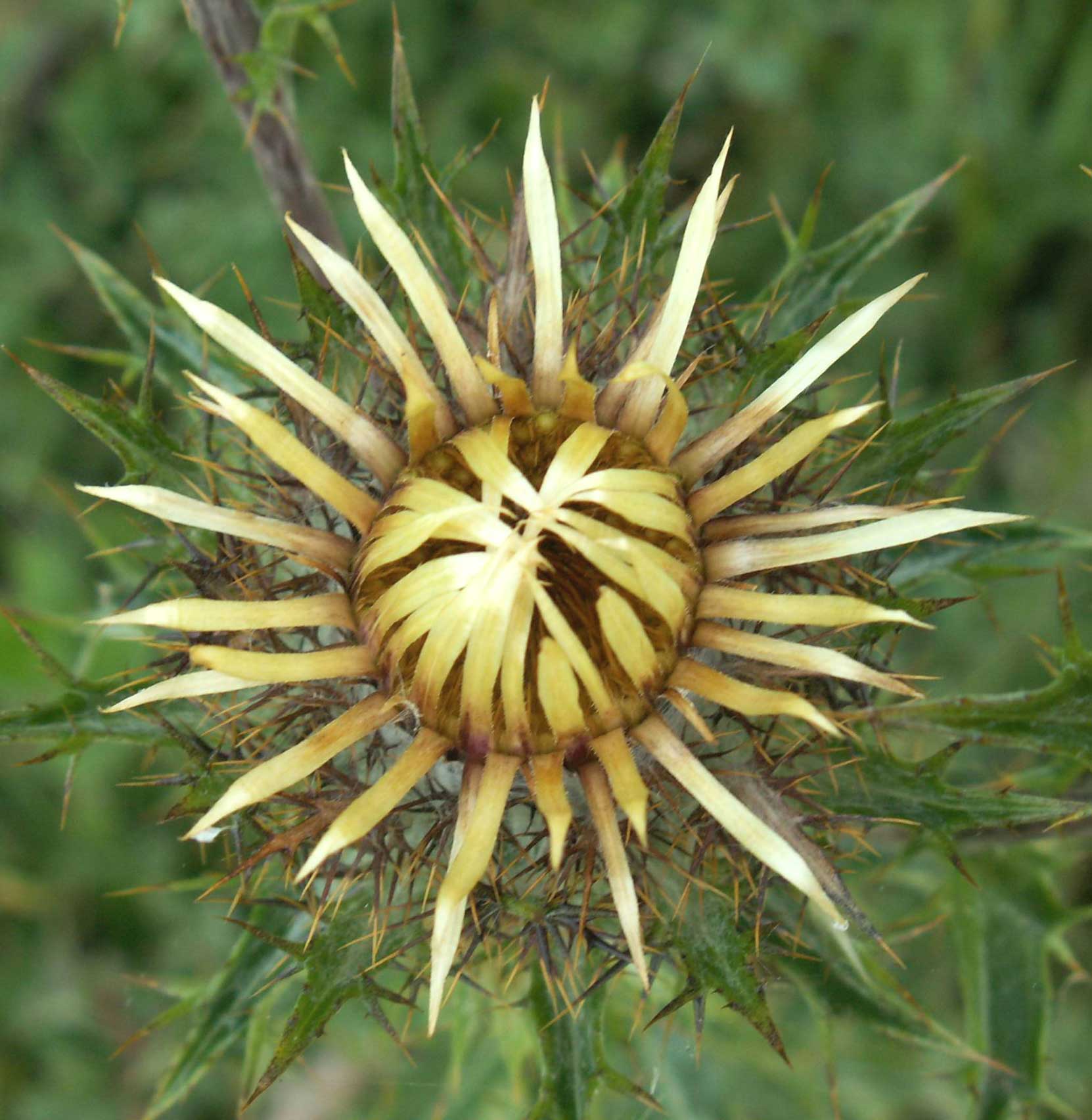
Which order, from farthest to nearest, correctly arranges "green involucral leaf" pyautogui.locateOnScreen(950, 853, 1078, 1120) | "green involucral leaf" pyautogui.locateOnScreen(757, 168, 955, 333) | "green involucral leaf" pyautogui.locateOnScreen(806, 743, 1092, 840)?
"green involucral leaf" pyautogui.locateOnScreen(950, 853, 1078, 1120) < "green involucral leaf" pyautogui.locateOnScreen(757, 168, 955, 333) < "green involucral leaf" pyautogui.locateOnScreen(806, 743, 1092, 840)

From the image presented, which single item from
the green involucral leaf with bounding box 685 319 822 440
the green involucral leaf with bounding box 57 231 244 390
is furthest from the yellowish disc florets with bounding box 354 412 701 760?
the green involucral leaf with bounding box 57 231 244 390

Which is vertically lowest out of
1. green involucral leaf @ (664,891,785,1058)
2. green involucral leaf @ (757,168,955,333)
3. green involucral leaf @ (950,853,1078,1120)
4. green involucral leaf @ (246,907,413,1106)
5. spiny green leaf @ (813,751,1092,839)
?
green involucral leaf @ (950,853,1078,1120)

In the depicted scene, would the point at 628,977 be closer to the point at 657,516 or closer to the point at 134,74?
the point at 657,516

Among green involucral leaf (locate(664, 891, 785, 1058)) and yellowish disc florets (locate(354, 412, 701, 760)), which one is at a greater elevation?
yellowish disc florets (locate(354, 412, 701, 760))

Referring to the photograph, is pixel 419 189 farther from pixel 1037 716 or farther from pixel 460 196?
pixel 460 196

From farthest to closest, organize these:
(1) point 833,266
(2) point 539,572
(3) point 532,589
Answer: (1) point 833,266, (2) point 539,572, (3) point 532,589

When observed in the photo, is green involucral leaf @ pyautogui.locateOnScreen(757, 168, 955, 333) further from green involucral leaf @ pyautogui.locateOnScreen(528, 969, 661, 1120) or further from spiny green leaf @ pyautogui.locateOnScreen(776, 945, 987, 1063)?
green involucral leaf @ pyautogui.locateOnScreen(528, 969, 661, 1120)

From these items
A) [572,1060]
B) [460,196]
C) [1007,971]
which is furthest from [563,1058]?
[460,196]
